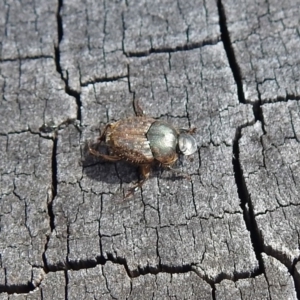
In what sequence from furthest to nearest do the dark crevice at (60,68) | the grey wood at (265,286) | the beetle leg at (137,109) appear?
the dark crevice at (60,68) → the beetle leg at (137,109) → the grey wood at (265,286)

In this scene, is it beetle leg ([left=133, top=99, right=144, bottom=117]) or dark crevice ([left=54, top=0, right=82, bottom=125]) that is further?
dark crevice ([left=54, top=0, right=82, bottom=125])

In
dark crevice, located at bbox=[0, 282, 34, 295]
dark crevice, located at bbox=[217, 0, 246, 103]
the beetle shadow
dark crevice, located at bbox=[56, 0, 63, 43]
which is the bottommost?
dark crevice, located at bbox=[0, 282, 34, 295]

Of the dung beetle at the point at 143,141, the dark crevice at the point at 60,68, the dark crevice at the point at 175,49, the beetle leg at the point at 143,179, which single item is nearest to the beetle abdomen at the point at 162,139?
the dung beetle at the point at 143,141

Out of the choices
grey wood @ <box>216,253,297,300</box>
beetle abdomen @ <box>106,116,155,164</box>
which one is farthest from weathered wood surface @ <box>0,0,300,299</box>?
beetle abdomen @ <box>106,116,155,164</box>

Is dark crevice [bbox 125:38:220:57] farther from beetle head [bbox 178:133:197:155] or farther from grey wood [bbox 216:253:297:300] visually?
grey wood [bbox 216:253:297:300]

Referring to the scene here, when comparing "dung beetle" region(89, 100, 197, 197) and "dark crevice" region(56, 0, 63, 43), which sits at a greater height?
"dark crevice" region(56, 0, 63, 43)

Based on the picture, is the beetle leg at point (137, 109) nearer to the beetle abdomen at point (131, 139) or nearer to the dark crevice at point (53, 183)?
the beetle abdomen at point (131, 139)
